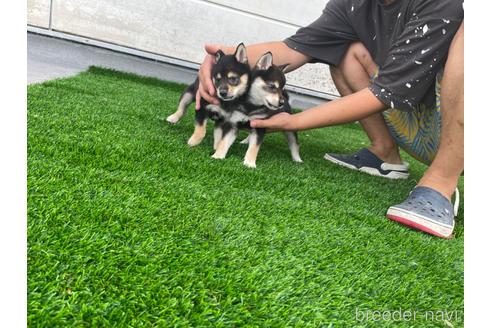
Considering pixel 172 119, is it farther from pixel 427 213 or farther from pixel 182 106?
pixel 427 213

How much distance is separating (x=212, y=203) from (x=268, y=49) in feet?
5.28

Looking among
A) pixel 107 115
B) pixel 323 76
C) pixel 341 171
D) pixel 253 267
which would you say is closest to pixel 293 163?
pixel 341 171

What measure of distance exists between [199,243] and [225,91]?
1404 millimetres

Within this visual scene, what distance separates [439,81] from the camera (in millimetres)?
2086

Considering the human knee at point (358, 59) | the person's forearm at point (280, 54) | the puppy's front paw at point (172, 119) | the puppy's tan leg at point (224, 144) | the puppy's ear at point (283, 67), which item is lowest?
the puppy's front paw at point (172, 119)

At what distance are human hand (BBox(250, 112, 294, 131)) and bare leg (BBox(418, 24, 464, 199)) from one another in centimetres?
76

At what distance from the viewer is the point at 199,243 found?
1213 mm

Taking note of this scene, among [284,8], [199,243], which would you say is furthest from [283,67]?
[284,8]

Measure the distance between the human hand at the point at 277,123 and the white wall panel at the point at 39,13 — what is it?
3.42m

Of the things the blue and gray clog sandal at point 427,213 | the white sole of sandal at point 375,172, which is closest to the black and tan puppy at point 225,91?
the white sole of sandal at point 375,172

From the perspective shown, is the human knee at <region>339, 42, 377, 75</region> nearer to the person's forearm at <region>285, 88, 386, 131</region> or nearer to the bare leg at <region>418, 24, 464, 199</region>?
the person's forearm at <region>285, 88, 386, 131</region>

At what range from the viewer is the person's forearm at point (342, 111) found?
2.11 metres

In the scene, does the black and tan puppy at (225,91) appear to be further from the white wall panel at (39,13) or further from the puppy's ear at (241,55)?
the white wall panel at (39,13)

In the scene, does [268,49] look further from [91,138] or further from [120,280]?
[120,280]
